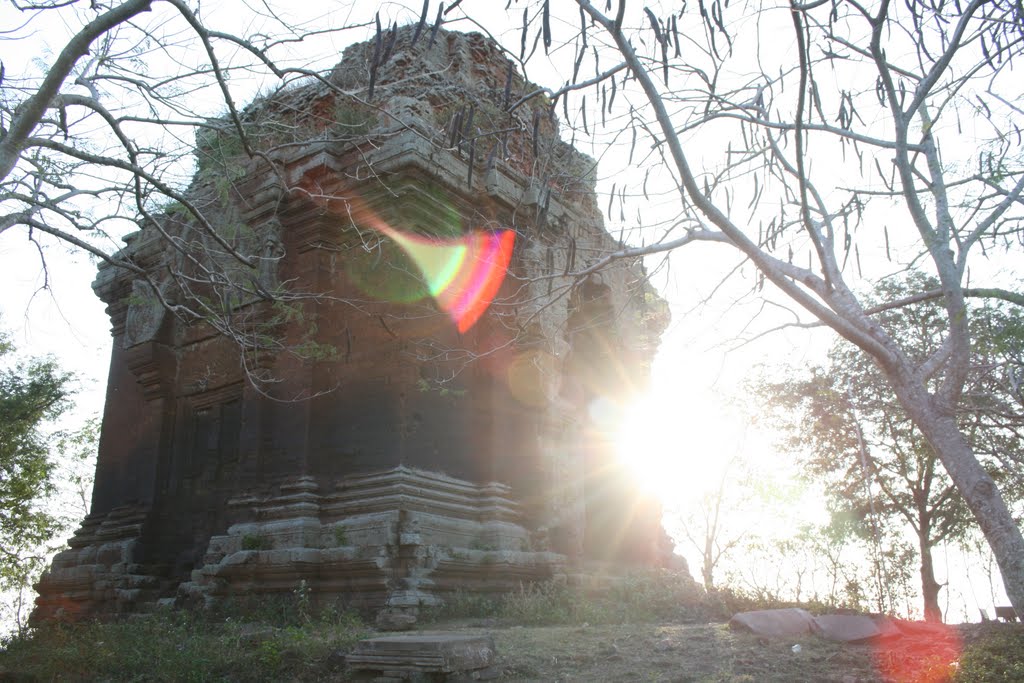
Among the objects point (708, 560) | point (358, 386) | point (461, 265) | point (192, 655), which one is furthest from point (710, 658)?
point (708, 560)

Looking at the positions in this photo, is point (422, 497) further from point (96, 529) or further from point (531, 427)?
point (96, 529)

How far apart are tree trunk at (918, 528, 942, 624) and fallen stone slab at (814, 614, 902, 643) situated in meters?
9.74

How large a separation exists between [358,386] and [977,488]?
222 inches

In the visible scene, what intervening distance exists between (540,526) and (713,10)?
5810mm

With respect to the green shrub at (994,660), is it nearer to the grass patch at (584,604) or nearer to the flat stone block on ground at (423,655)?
the flat stone block on ground at (423,655)

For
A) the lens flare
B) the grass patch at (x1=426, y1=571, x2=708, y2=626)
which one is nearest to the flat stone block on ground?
the grass patch at (x1=426, y1=571, x2=708, y2=626)

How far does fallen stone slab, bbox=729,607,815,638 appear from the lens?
6.10 meters

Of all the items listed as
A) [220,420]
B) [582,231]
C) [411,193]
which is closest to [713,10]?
[411,193]

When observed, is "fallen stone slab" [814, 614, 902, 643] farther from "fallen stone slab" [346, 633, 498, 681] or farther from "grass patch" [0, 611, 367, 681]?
"grass patch" [0, 611, 367, 681]

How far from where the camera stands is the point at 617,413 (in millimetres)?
11609

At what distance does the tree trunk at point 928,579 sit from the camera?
47.4 feet

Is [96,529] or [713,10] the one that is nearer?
[713,10]

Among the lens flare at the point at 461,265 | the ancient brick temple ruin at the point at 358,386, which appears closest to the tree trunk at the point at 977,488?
the ancient brick temple ruin at the point at 358,386

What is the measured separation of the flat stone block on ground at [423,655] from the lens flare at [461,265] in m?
4.39
